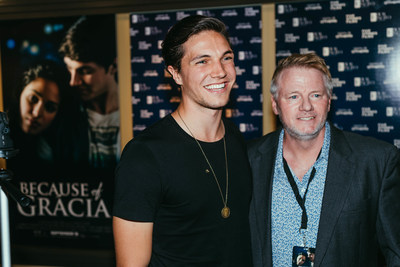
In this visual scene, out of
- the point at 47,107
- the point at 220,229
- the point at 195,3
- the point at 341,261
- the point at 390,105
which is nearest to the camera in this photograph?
the point at 220,229

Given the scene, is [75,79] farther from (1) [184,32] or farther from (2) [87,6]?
(1) [184,32]

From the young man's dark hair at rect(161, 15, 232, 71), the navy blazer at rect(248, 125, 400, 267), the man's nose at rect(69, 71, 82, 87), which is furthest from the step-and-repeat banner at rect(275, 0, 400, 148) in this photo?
the young man's dark hair at rect(161, 15, 232, 71)

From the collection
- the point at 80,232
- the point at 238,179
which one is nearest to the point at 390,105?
the point at 238,179

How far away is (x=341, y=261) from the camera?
1.93 m

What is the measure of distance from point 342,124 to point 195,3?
2.02 metres

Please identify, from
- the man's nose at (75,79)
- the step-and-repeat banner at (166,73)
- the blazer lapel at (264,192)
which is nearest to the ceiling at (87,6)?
the step-and-repeat banner at (166,73)

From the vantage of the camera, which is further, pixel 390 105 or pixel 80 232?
pixel 80 232

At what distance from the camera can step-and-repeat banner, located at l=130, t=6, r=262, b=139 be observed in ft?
13.9

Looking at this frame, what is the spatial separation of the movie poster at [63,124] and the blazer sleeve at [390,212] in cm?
317

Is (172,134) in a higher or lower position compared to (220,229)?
higher

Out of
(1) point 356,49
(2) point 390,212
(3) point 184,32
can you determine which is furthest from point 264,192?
(1) point 356,49

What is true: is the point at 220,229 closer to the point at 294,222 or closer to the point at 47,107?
the point at 294,222

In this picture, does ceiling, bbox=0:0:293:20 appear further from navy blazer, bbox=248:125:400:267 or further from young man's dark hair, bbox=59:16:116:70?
navy blazer, bbox=248:125:400:267

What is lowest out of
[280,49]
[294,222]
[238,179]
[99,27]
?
[294,222]
